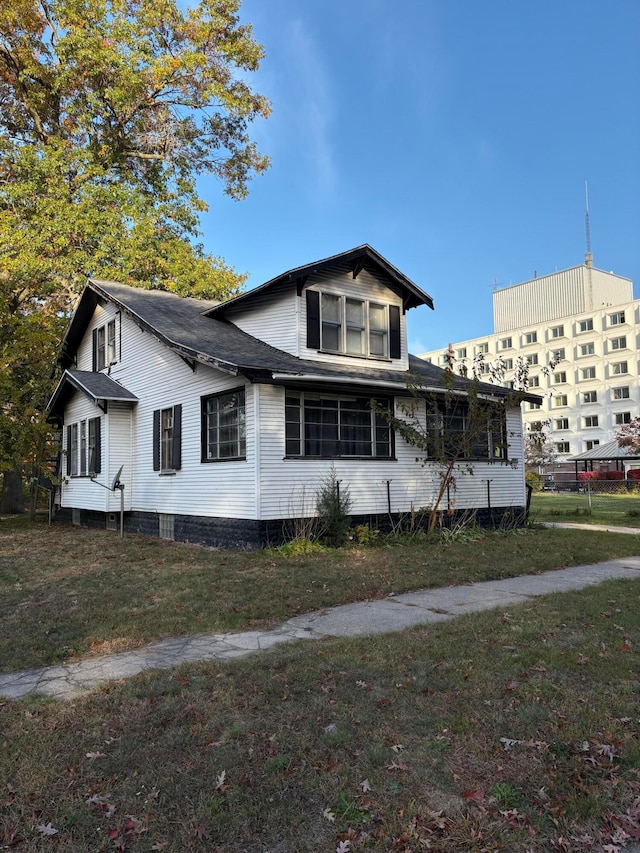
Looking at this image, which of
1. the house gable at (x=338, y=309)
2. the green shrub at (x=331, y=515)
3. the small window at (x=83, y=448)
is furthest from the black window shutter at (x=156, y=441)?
the green shrub at (x=331, y=515)

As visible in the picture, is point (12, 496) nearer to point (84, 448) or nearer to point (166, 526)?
point (84, 448)

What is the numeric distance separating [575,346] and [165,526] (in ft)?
218

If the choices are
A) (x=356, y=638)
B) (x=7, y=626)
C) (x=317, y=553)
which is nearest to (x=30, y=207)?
(x=317, y=553)

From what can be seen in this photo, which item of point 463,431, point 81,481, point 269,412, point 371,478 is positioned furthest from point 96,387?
point 463,431

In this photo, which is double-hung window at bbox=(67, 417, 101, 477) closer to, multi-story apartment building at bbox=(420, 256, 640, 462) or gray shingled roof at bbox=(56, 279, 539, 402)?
gray shingled roof at bbox=(56, 279, 539, 402)

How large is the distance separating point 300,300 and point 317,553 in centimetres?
549

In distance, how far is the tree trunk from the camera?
76.3 ft

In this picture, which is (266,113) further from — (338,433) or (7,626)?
(7,626)

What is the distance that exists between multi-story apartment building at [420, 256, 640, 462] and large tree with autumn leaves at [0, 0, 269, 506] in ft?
121

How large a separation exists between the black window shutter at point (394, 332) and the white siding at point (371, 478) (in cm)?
226

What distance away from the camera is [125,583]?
8547 millimetres

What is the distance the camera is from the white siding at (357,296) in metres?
13.5

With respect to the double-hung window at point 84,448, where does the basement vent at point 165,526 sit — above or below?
below

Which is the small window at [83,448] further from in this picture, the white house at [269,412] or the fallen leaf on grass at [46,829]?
the fallen leaf on grass at [46,829]
